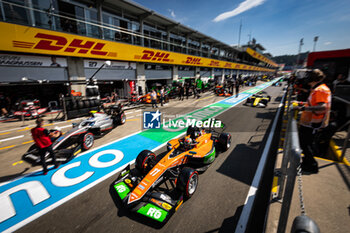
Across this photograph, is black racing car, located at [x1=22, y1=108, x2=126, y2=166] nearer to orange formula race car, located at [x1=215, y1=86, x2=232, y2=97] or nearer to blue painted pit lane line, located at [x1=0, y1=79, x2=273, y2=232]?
blue painted pit lane line, located at [x1=0, y1=79, x2=273, y2=232]

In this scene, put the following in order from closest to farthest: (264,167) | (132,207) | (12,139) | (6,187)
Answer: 1. (132,207)
2. (6,187)
3. (264,167)
4. (12,139)

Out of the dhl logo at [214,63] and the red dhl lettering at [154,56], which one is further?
the dhl logo at [214,63]

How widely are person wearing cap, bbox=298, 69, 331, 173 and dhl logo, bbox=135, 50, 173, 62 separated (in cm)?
1579

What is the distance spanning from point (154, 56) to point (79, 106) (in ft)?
36.1

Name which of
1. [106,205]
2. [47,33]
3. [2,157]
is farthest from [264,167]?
[47,33]

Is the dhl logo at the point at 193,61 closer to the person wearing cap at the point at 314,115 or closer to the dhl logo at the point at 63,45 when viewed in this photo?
the dhl logo at the point at 63,45

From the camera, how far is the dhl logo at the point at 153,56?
1704 centimetres

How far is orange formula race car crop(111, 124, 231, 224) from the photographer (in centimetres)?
322

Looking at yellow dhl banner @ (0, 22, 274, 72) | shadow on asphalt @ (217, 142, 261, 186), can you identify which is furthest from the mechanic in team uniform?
yellow dhl banner @ (0, 22, 274, 72)

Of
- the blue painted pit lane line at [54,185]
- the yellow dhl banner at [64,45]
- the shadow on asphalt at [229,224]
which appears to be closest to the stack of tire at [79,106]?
the yellow dhl banner at [64,45]

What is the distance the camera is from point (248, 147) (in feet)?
20.5

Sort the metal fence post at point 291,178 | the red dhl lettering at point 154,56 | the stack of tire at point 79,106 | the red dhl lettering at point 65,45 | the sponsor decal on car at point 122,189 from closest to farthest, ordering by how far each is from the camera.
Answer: the metal fence post at point 291,178, the sponsor decal on car at point 122,189, the red dhl lettering at point 65,45, the stack of tire at point 79,106, the red dhl lettering at point 154,56

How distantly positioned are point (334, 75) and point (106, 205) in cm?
1424

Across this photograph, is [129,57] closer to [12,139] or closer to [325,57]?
[12,139]
